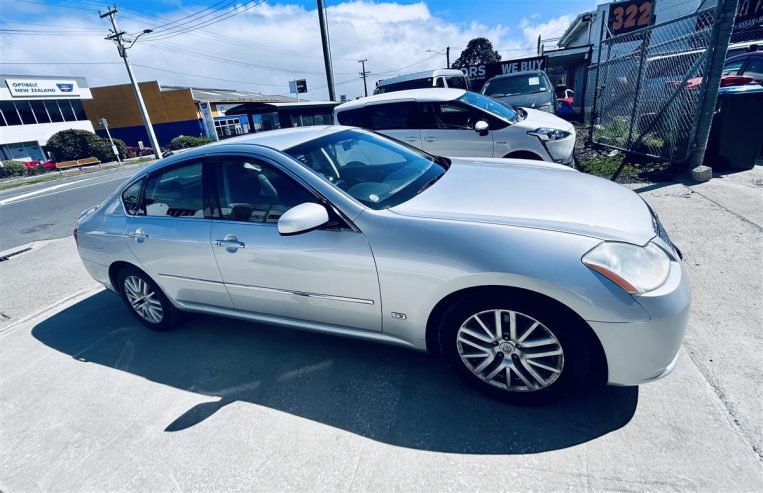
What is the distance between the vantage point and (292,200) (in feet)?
8.20

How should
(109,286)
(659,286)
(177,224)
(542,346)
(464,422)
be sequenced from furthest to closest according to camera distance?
(109,286) < (177,224) < (464,422) < (542,346) < (659,286)

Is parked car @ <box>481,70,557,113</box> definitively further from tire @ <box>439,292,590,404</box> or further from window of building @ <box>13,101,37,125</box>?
window of building @ <box>13,101,37,125</box>

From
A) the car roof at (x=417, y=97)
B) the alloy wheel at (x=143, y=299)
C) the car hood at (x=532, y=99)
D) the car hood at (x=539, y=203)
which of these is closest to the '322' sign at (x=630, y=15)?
the car hood at (x=532, y=99)

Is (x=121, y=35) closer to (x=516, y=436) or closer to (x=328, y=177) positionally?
(x=328, y=177)

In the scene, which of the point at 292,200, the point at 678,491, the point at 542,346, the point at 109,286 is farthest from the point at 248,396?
the point at 678,491

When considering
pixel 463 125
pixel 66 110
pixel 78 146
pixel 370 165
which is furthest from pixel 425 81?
pixel 66 110

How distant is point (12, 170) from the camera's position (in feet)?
84.4

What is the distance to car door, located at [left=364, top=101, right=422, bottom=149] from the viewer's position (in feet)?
20.2

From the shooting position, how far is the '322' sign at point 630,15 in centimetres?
2288

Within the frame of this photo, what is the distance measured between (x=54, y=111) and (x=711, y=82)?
154 ft

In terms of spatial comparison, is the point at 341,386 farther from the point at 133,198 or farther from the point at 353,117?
the point at 353,117

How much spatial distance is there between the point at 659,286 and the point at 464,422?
46.5 inches

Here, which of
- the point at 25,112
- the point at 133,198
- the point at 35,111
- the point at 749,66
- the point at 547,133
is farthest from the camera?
the point at 35,111

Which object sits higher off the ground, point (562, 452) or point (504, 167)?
point (504, 167)
